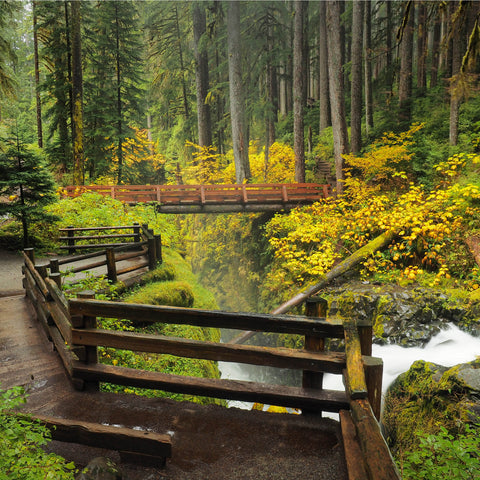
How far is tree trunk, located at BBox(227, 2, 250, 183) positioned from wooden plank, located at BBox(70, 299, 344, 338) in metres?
19.1

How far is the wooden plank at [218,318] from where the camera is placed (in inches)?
141

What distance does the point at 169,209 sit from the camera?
19.1 metres

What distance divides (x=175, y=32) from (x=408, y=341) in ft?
100

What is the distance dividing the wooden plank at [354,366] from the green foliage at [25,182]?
11895mm

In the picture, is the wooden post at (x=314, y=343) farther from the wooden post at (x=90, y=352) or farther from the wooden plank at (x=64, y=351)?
the wooden plank at (x=64, y=351)

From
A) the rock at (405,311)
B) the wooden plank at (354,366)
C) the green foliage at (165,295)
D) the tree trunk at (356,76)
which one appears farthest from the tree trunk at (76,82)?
the wooden plank at (354,366)

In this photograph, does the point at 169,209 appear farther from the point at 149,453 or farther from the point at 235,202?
the point at 149,453

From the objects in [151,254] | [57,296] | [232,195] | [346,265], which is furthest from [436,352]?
[232,195]

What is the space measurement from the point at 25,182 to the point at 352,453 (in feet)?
41.7

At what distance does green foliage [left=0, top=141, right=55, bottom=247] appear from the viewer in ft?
38.9

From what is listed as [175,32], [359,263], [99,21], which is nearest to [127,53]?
[99,21]

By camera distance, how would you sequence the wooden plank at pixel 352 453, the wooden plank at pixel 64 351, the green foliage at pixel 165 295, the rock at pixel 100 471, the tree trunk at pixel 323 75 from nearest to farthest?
the wooden plank at pixel 352 453 < the rock at pixel 100 471 < the wooden plank at pixel 64 351 < the green foliage at pixel 165 295 < the tree trunk at pixel 323 75

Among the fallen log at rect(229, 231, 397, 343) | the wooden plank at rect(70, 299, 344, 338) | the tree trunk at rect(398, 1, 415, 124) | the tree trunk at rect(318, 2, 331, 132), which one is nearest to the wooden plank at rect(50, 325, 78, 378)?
the wooden plank at rect(70, 299, 344, 338)

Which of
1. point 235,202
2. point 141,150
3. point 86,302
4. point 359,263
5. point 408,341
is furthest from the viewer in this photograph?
point 141,150
